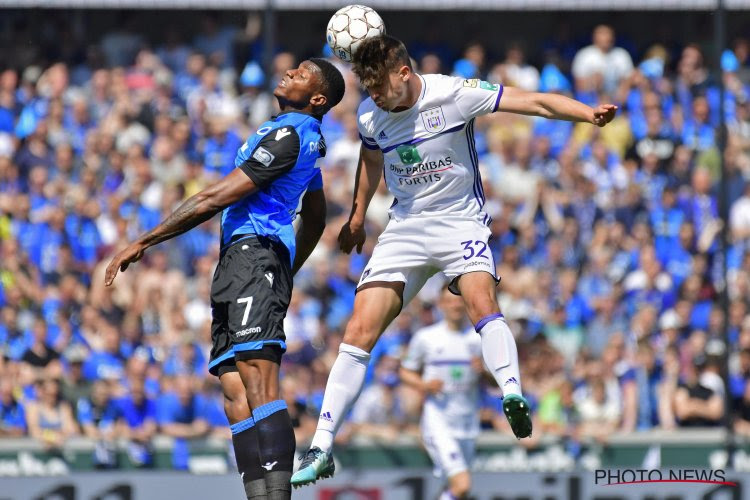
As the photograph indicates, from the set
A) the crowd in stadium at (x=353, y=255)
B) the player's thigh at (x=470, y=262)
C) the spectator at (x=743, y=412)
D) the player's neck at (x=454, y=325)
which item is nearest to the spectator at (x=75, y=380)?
the crowd in stadium at (x=353, y=255)

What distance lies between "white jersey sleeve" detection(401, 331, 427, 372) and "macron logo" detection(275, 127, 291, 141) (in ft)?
16.8

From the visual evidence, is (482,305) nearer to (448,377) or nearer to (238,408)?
(238,408)

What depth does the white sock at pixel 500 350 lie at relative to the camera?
7.75 metres

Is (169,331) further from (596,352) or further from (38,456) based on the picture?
(596,352)

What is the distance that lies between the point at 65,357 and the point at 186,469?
190cm

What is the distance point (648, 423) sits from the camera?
44.1 feet

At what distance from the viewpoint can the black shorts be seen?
7.58 m

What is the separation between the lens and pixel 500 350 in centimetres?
779

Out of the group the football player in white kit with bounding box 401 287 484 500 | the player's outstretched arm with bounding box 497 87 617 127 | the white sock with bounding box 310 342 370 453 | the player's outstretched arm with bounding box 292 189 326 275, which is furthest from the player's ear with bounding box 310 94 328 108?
the football player in white kit with bounding box 401 287 484 500

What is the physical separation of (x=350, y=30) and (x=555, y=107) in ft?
4.55

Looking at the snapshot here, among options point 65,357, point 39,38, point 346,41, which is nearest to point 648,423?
point 65,357

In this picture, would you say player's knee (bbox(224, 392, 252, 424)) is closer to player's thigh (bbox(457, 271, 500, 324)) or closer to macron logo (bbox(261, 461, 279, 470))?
macron logo (bbox(261, 461, 279, 470))

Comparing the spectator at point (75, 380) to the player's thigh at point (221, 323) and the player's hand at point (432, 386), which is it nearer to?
the player's hand at point (432, 386)

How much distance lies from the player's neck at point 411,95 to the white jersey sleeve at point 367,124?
201mm
